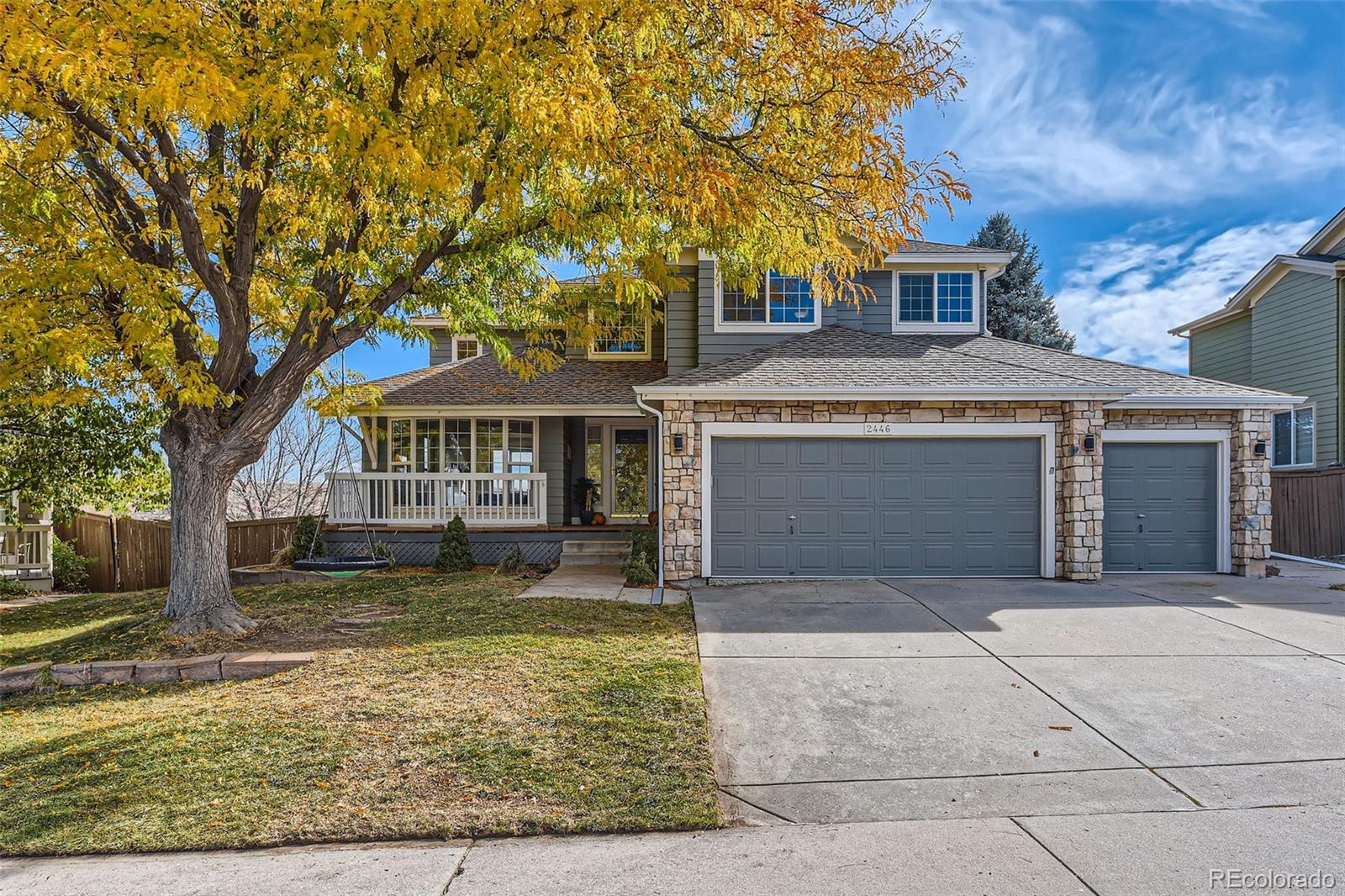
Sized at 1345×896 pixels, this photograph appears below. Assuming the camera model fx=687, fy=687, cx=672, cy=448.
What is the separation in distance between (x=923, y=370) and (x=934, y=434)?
110cm

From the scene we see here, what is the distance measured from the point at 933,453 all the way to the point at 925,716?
5903 mm

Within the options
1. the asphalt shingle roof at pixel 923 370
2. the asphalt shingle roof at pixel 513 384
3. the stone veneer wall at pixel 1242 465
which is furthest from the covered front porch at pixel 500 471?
the stone veneer wall at pixel 1242 465

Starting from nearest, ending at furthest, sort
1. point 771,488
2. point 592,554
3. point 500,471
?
point 771,488 < point 592,554 < point 500,471

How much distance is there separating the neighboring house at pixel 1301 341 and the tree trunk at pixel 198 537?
19.0 m

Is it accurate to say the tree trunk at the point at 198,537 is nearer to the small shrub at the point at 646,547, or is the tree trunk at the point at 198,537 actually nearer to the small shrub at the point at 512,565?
the small shrub at the point at 512,565

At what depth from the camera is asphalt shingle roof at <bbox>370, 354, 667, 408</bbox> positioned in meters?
13.4

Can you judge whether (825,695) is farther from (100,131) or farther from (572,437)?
(572,437)

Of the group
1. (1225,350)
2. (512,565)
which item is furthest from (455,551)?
(1225,350)

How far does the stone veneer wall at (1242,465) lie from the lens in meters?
10.5

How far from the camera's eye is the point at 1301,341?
15.6m

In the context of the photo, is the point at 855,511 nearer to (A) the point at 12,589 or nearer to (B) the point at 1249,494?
(B) the point at 1249,494

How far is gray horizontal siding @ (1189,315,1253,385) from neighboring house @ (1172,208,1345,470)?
0.03 metres

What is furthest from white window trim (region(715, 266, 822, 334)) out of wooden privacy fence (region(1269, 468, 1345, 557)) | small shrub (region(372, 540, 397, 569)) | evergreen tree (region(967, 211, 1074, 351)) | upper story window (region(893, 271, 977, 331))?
evergreen tree (region(967, 211, 1074, 351))

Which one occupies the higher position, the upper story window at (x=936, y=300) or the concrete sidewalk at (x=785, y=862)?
the upper story window at (x=936, y=300)
